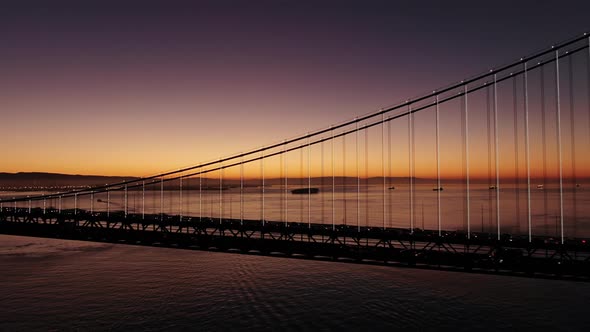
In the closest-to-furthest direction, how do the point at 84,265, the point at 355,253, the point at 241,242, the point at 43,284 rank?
the point at 355,253
the point at 241,242
the point at 43,284
the point at 84,265

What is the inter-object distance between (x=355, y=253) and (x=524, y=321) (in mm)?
17054

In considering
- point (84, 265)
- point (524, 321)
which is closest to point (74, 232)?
point (84, 265)

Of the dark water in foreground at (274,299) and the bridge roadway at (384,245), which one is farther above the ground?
the bridge roadway at (384,245)

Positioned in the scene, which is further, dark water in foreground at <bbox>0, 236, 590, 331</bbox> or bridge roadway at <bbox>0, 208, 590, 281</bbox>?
dark water in foreground at <bbox>0, 236, 590, 331</bbox>

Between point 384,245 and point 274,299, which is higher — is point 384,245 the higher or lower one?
the higher one

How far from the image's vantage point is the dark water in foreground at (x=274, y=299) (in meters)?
38.1

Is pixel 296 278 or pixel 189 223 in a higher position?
pixel 189 223

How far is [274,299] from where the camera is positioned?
45938 millimetres

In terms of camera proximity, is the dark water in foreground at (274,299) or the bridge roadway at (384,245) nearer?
the bridge roadway at (384,245)

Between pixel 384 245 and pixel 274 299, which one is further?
pixel 274 299

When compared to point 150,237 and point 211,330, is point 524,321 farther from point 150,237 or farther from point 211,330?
point 150,237

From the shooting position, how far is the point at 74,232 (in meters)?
49.0

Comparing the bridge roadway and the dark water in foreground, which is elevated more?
the bridge roadway

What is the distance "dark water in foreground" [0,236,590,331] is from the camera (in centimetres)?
3809
